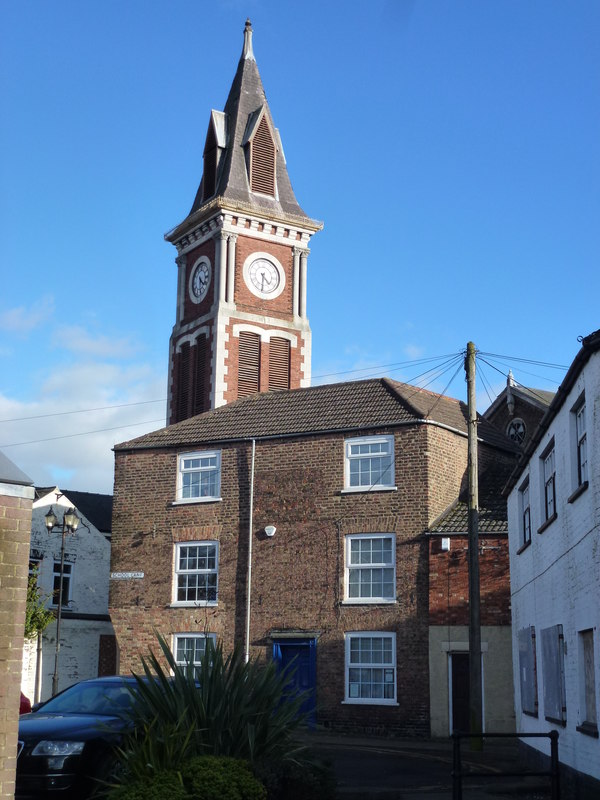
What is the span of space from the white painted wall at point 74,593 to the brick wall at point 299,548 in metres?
7.07

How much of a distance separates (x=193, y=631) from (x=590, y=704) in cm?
1961

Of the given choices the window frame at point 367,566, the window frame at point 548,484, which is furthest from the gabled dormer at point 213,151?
the window frame at point 548,484

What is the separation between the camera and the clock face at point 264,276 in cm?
5316

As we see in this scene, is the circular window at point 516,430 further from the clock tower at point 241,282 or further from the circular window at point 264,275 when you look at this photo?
the circular window at point 264,275

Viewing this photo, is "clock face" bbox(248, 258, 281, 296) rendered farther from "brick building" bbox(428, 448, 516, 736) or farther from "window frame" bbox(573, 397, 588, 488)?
"window frame" bbox(573, 397, 588, 488)

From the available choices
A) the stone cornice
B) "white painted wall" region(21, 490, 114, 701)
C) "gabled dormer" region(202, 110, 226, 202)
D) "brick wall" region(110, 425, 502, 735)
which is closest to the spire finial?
"gabled dormer" region(202, 110, 226, 202)

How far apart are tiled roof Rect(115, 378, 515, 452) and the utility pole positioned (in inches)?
170

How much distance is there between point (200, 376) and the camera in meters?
52.0

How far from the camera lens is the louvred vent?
56.0m

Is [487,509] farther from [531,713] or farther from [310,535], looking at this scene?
[531,713]

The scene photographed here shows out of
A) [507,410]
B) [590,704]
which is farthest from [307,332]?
[590,704]

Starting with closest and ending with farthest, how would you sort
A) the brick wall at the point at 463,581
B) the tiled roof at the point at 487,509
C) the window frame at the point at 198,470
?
the brick wall at the point at 463,581, the tiled roof at the point at 487,509, the window frame at the point at 198,470

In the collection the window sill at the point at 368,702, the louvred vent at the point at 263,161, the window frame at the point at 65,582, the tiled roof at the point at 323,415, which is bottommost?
the window sill at the point at 368,702

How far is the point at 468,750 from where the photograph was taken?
2288cm
